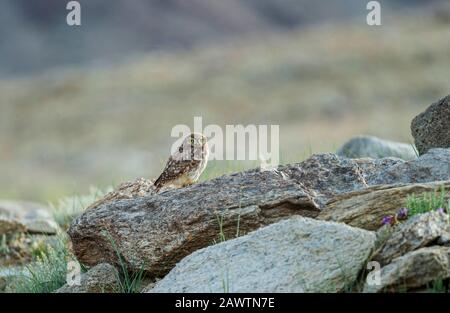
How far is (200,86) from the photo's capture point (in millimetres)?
73750

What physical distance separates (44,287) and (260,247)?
230cm

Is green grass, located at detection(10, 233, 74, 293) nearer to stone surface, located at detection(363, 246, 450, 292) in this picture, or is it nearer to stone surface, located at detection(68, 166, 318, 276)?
stone surface, located at detection(68, 166, 318, 276)

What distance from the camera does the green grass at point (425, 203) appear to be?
7355 mm

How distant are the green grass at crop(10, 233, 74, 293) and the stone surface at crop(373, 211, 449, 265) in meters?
2.90

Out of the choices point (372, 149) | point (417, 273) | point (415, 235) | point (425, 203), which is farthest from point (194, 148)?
point (372, 149)

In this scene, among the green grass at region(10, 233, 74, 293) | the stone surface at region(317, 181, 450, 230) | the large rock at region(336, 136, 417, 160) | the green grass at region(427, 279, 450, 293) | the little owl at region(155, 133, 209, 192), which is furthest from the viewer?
the large rock at region(336, 136, 417, 160)

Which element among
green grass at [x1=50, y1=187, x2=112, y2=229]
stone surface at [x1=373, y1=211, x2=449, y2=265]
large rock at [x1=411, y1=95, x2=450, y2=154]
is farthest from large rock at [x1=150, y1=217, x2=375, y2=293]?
green grass at [x1=50, y1=187, x2=112, y2=229]

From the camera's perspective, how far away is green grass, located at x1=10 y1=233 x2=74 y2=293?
8.57 meters

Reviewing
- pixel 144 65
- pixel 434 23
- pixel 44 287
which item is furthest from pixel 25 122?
pixel 44 287

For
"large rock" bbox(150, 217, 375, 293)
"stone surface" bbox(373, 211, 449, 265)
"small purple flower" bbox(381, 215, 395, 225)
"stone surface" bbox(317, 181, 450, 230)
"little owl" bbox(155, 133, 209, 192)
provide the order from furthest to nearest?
"little owl" bbox(155, 133, 209, 192)
"stone surface" bbox(317, 181, 450, 230)
"small purple flower" bbox(381, 215, 395, 225)
"stone surface" bbox(373, 211, 449, 265)
"large rock" bbox(150, 217, 375, 293)

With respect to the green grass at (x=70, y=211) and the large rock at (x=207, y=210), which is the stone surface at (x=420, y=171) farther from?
the green grass at (x=70, y=211)

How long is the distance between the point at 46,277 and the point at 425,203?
10.5 feet

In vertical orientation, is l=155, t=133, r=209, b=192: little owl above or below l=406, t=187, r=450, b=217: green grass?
above

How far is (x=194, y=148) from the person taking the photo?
895 centimetres
